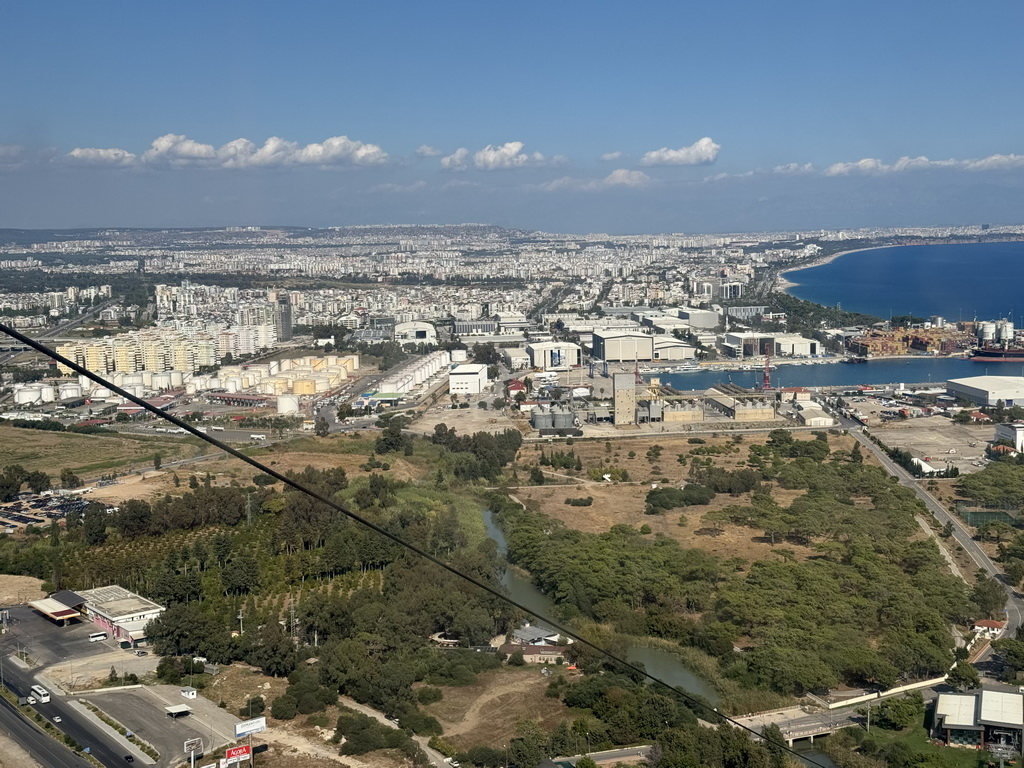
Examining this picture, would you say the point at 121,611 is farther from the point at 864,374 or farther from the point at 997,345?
the point at 997,345

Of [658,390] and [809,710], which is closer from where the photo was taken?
[809,710]

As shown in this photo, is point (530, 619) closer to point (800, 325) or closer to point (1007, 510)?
point (1007, 510)

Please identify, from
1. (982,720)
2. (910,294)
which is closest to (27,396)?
(982,720)

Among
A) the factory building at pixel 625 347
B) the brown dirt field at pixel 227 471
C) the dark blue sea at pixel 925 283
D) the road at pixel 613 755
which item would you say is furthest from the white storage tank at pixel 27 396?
the dark blue sea at pixel 925 283

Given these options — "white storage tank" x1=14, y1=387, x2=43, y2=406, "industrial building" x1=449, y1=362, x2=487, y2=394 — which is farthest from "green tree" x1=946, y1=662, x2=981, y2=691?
"white storage tank" x1=14, y1=387, x2=43, y2=406

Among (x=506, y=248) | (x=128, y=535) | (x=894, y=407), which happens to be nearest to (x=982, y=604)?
(x=128, y=535)
